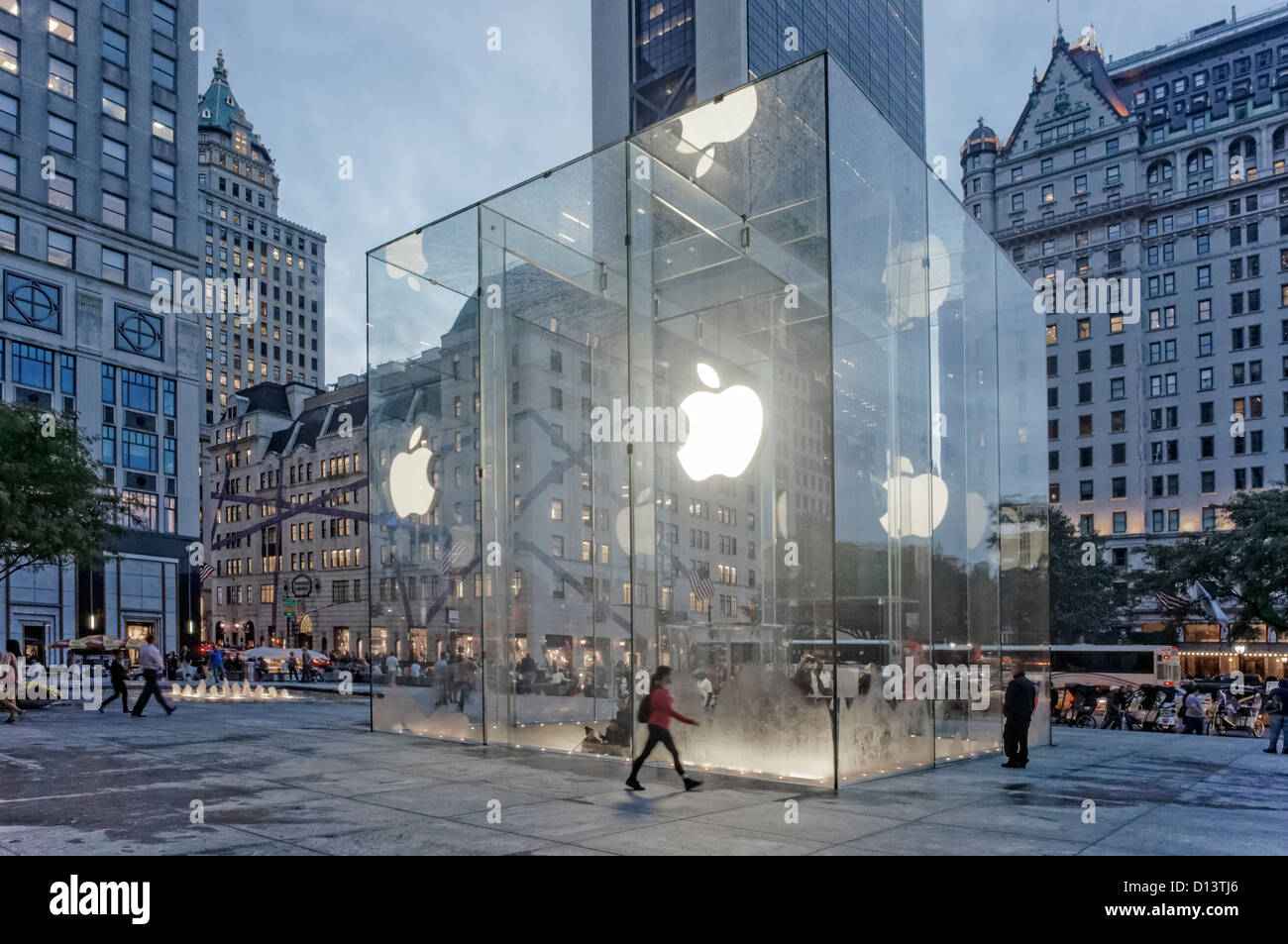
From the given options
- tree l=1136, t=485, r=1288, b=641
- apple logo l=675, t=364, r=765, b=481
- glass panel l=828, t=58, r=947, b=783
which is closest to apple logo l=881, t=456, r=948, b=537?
glass panel l=828, t=58, r=947, b=783

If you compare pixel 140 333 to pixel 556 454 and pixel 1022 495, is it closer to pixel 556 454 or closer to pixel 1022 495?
pixel 556 454

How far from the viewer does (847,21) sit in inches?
4099

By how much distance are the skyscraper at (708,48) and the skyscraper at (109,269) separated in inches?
1765

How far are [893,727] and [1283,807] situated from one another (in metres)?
Result: 5.22

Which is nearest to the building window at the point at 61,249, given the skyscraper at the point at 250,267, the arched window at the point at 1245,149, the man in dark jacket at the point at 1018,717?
the man in dark jacket at the point at 1018,717

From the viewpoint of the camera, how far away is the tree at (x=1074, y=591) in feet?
188

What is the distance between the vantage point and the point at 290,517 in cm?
Answer: 9850

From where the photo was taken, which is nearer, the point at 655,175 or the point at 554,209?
the point at 655,175

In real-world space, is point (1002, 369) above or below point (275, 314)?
below

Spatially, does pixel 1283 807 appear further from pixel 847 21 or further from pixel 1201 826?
pixel 847 21

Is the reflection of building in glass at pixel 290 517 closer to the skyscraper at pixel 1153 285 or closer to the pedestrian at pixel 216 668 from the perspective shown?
the pedestrian at pixel 216 668

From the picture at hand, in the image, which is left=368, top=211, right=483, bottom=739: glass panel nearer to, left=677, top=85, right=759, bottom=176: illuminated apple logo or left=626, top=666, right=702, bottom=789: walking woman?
left=677, top=85, right=759, bottom=176: illuminated apple logo

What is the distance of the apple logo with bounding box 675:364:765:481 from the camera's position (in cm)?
1575
